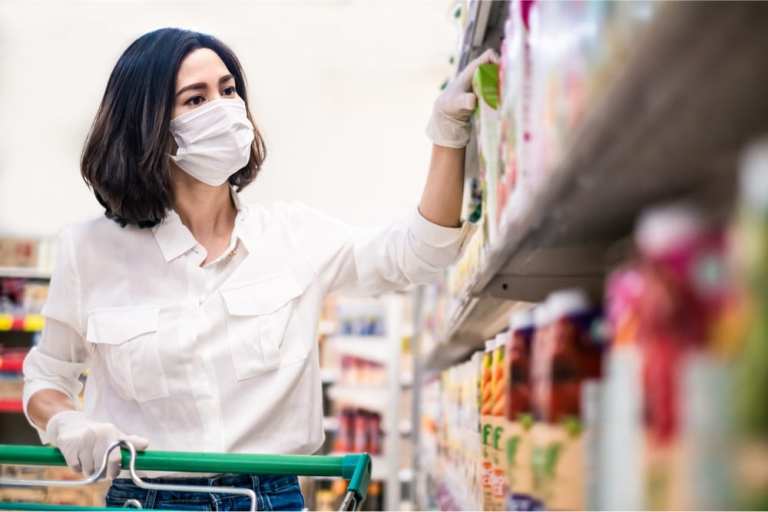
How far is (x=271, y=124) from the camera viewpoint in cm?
775

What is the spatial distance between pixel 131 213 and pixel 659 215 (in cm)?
175

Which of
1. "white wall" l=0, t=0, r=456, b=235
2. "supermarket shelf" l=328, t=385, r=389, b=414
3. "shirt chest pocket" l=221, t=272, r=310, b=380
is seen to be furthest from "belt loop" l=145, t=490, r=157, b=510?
"white wall" l=0, t=0, r=456, b=235

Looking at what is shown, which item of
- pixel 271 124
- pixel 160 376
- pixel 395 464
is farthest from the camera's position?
pixel 271 124

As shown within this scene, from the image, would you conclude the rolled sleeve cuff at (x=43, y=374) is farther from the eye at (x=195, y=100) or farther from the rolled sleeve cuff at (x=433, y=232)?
the rolled sleeve cuff at (x=433, y=232)

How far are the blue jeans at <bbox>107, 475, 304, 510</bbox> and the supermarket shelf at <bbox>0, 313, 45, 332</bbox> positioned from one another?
494 centimetres

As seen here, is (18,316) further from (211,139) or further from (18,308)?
(211,139)

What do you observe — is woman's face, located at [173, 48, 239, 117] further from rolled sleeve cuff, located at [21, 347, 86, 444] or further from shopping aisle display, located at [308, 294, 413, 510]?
shopping aisle display, located at [308, 294, 413, 510]

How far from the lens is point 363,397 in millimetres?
6223

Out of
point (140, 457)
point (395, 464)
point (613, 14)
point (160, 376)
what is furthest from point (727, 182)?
point (395, 464)

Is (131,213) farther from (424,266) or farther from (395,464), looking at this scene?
(395,464)

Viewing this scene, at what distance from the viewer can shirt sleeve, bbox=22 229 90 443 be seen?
2143 mm

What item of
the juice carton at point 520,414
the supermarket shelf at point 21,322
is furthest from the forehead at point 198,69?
the supermarket shelf at point 21,322

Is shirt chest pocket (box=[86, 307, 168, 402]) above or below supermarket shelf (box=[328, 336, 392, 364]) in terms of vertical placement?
below

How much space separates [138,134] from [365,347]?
426 centimetres
